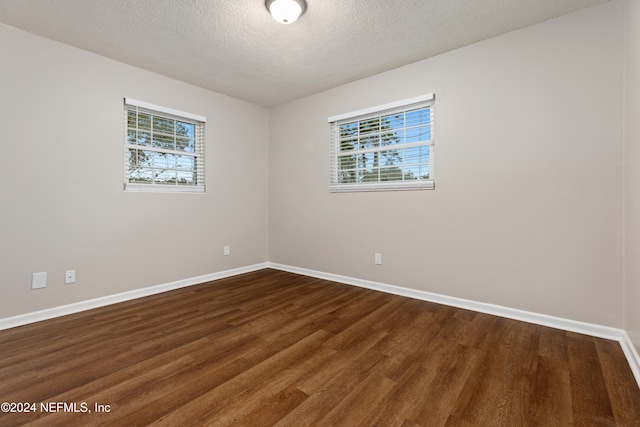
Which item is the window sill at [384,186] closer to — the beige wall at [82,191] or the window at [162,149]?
the beige wall at [82,191]

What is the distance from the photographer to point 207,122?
3.79 m

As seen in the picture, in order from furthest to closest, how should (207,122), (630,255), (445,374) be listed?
(207,122) → (630,255) → (445,374)

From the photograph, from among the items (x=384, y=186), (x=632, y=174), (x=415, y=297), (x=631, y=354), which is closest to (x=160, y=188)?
(x=384, y=186)

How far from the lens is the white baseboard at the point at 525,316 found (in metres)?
1.92

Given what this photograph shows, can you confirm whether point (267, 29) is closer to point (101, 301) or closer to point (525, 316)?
point (101, 301)

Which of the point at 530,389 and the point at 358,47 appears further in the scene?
the point at 358,47

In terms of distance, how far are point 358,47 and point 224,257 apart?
314cm

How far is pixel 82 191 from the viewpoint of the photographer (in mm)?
2781

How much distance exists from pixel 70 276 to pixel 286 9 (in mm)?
3092

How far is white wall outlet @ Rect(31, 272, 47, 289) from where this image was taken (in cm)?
251

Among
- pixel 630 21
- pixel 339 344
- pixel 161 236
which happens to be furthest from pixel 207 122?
pixel 630 21

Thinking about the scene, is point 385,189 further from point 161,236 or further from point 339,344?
point 161,236

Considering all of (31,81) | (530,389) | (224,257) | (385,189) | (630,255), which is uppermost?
(31,81)

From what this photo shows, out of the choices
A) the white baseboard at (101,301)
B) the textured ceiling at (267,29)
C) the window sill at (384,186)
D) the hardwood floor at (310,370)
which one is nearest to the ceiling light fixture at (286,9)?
the textured ceiling at (267,29)
